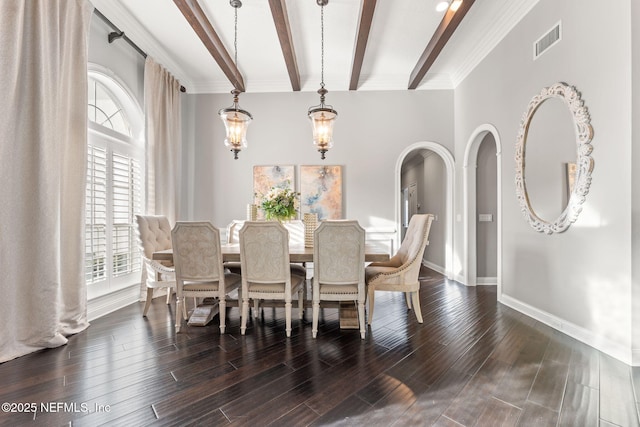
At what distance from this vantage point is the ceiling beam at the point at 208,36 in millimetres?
3057

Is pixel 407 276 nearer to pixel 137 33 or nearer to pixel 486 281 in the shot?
pixel 486 281

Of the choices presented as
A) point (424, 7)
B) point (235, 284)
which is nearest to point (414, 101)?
point (424, 7)

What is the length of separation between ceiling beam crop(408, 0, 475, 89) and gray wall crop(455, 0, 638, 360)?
27.9 inches

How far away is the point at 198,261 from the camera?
8.60 feet

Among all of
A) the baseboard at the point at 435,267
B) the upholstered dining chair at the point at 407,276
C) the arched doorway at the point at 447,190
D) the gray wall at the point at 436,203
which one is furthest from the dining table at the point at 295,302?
the gray wall at the point at 436,203

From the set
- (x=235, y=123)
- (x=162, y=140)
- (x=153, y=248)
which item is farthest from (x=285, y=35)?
(x=153, y=248)

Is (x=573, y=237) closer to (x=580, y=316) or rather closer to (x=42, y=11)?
(x=580, y=316)

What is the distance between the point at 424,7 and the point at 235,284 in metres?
3.68

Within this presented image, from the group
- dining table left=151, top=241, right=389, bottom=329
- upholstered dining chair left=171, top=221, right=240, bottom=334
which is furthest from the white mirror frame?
upholstered dining chair left=171, top=221, right=240, bottom=334

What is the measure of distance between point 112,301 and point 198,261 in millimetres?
1646

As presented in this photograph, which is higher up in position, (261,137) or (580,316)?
(261,137)

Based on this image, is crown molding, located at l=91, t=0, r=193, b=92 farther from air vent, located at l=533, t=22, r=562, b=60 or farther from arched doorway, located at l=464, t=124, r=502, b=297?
arched doorway, located at l=464, t=124, r=502, b=297

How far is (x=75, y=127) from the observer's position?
9.09 feet

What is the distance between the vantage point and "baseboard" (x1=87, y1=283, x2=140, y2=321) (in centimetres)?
309
